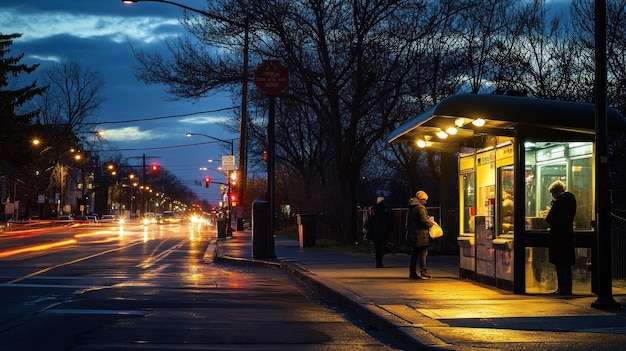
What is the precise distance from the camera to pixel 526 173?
13250 millimetres

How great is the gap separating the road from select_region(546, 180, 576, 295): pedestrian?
11.2 ft

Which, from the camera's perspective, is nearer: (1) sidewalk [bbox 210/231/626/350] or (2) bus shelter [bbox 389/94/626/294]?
(1) sidewalk [bbox 210/231/626/350]

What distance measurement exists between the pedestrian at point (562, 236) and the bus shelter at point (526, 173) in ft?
1.27

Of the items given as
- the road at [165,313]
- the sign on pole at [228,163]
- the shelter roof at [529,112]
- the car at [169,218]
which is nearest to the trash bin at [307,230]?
the road at [165,313]

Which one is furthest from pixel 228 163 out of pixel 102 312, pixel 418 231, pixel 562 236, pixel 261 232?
pixel 562 236

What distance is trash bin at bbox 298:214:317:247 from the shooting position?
32156 millimetres

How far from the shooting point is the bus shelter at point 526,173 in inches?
490

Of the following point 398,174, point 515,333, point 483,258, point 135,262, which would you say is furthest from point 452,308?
point 398,174

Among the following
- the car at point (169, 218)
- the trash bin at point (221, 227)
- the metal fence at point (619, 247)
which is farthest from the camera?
the car at point (169, 218)

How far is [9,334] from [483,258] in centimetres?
842

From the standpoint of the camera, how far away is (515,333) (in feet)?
30.3

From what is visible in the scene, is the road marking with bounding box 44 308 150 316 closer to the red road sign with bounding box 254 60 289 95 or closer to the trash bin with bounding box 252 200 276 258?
the red road sign with bounding box 254 60 289 95

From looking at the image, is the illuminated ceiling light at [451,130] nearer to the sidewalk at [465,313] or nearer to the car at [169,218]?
the sidewalk at [465,313]

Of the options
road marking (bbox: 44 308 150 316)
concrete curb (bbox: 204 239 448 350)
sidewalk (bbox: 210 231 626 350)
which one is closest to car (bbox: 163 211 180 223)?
concrete curb (bbox: 204 239 448 350)
